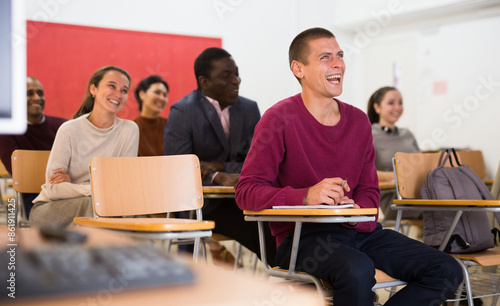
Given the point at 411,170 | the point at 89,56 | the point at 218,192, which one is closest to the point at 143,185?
the point at 218,192

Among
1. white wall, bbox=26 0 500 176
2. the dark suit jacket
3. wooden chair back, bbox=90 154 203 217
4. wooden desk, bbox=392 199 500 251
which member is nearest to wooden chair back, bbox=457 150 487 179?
white wall, bbox=26 0 500 176

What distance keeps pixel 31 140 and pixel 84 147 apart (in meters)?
1.31

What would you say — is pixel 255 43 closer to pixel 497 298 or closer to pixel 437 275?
pixel 497 298

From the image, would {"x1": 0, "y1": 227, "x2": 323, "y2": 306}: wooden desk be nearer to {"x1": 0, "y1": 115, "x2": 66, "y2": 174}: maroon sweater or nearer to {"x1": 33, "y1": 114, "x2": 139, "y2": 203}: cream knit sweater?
{"x1": 33, "y1": 114, "x2": 139, "y2": 203}: cream knit sweater

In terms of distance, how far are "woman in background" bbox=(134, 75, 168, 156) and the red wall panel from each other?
0.76 m

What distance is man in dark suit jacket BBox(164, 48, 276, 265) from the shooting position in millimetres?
3029

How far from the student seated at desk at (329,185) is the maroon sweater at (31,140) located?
246 cm

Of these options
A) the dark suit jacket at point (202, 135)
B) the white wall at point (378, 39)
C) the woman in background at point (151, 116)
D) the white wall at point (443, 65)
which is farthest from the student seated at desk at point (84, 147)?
the white wall at point (443, 65)

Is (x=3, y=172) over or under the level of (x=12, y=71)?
under

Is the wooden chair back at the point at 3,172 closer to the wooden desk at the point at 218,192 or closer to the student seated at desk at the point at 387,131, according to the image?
the wooden desk at the point at 218,192

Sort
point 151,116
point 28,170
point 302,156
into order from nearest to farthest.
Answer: point 302,156 → point 28,170 → point 151,116

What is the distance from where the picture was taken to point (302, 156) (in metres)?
2.04

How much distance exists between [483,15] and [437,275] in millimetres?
3950

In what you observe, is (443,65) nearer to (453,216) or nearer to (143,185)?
(453,216)
